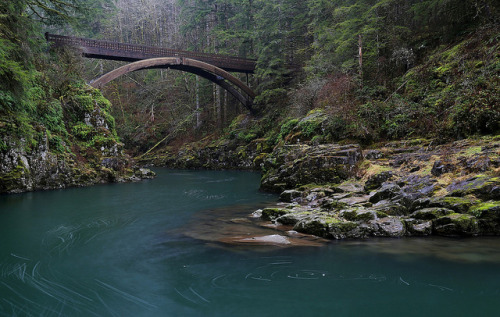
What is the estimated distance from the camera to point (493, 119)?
8.38 metres

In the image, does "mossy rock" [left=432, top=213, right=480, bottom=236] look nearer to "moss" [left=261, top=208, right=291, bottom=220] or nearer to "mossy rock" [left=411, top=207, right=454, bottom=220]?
"mossy rock" [left=411, top=207, right=454, bottom=220]

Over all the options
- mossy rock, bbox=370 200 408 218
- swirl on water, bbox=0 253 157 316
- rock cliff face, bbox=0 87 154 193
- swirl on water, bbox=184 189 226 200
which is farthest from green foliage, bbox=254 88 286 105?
swirl on water, bbox=0 253 157 316

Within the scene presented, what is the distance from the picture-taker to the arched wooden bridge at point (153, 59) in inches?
774

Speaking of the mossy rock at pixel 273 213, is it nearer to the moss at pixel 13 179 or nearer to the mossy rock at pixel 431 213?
the mossy rock at pixel 431 213

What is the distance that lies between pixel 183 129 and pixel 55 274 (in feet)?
95.1

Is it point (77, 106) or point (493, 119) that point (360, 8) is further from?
point (77, 106)

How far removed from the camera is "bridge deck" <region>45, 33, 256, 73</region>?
19.1 metres

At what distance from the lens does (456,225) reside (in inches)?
215

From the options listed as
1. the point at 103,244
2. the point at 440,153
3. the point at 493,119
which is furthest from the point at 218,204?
the point at 493,119

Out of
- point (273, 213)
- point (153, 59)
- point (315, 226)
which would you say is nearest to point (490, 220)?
point (315, 226)

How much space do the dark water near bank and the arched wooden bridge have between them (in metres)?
15.8

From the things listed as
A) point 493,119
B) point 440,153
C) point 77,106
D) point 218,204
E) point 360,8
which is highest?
point 360,8

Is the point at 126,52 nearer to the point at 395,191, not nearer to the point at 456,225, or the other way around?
the point at 395,191

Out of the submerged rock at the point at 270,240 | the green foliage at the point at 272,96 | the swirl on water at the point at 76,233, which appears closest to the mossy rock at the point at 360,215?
the submerged rock at the point at 270,240
